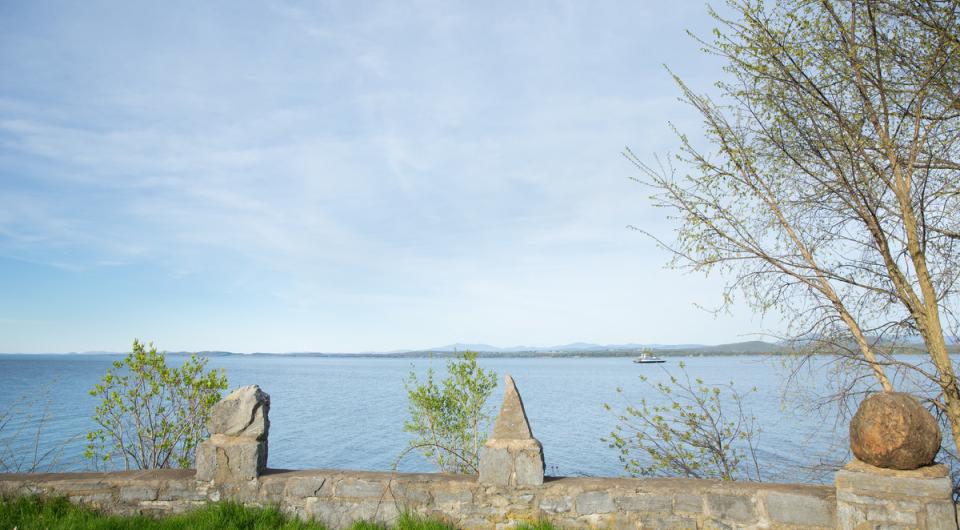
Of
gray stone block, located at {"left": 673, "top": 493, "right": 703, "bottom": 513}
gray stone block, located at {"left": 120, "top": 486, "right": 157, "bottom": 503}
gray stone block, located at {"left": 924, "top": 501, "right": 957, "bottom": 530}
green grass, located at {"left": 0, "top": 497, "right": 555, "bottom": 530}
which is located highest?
gray stone block, located at {"left": 924, "top": 501, "right": 957, "bottom": 530}

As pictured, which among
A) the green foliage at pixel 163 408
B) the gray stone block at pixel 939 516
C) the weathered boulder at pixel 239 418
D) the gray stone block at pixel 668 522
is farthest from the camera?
the green foliage at pixel 163 408

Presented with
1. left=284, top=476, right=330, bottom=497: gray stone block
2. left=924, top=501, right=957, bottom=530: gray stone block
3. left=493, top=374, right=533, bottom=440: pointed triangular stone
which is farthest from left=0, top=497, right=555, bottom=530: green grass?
left=924, top=501, right=957, bottom=530: gray stone block

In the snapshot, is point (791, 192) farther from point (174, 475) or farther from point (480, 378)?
point (174, 475)

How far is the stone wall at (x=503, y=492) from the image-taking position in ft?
12.7

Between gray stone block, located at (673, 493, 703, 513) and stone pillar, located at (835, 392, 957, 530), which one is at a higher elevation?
stone pillar, located at (835, 392, 957, 530)

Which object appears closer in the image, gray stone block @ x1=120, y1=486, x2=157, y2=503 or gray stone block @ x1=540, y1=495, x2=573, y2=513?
gray stone block @ x1=540, y1=495, x2=573, y2=513

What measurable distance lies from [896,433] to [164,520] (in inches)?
240

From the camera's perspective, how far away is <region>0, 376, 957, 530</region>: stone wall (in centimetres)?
388

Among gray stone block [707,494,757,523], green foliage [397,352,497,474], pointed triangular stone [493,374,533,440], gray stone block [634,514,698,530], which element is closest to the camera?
gray stone block [707,494,757,523]

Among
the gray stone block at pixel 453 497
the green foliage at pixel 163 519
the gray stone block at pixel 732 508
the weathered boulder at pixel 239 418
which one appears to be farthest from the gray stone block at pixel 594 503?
the weathered boulder at pixel 239 418

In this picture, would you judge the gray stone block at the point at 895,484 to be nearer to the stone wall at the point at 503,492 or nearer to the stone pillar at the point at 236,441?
the stone wall at the point at 503,492

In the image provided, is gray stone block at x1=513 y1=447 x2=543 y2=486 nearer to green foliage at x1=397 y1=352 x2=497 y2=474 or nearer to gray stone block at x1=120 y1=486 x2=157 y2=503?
gray stone block at x1=120 y1=486 x2=157 y2=503

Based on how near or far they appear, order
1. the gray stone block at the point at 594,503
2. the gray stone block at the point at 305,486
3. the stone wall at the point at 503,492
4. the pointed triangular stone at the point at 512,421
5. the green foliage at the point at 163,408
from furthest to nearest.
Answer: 1. the green foliage at the point at 163,408
2. the gray stone block at the point at 305,486
3. the pointed triangular stone at the point at 512,421
4. the gray stone block at the point at 594,503
5. the stone wall at the point at 503,492

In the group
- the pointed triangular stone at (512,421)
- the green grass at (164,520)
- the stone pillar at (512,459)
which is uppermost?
the pointed triangular stone at (512,421)
